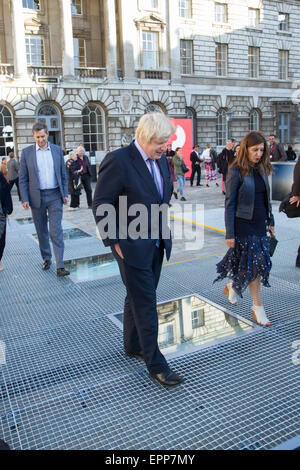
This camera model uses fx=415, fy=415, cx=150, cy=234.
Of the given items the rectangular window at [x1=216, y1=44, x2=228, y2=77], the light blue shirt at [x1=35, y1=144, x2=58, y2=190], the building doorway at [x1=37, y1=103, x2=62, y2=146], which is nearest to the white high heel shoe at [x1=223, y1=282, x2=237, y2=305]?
the light blue shirt at [x1=35, y1=144, x2=58, y2=190]

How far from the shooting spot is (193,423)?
8.74 feet

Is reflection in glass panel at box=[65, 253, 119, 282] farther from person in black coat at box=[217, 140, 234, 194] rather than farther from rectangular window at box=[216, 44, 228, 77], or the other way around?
rectangular window at box=[216, 44, 228, 77]

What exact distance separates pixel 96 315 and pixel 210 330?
4.10ft

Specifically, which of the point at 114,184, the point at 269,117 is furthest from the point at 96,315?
the point at 269,117

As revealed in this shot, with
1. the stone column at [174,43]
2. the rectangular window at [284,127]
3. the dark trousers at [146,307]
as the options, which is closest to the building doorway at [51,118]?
the stone column at [174,43]

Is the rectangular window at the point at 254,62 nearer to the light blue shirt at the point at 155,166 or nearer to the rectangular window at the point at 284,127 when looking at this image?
the rectangular window at the point at 284,127

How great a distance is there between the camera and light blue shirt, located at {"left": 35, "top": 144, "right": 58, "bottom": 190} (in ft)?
19.0

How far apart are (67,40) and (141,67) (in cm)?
508

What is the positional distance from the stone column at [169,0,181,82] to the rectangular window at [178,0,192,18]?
716 mm

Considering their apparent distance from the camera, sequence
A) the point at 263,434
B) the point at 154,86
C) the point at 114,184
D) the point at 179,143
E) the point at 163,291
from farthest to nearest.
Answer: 1. the point at 154,86
2. the point at 179,143
3. the point at 163,291
4. the point at 114,184
5. the point at 263,434

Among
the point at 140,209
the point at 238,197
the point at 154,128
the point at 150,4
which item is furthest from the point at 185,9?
the point at 140,209

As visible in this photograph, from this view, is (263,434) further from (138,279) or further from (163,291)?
(163,291)

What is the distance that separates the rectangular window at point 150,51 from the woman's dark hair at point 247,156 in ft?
85.9

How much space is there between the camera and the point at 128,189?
9.68 feet
